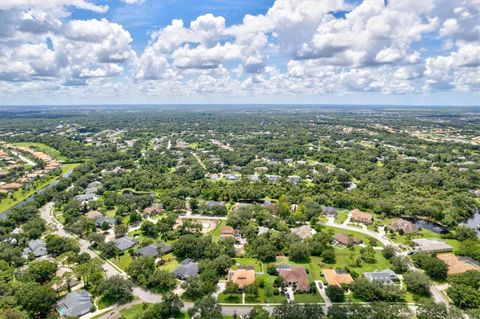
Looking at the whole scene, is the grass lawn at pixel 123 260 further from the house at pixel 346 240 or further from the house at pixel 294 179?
the house at pixel 294 179

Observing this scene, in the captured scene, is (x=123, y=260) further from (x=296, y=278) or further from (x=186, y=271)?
(x=296, y=278)

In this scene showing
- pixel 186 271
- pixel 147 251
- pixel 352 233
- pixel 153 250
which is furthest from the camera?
pixel 352 233

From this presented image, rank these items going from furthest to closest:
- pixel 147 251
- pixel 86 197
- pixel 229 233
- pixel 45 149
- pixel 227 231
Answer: pixel 45 149 → pixel 86 197 → pixel 227 231 → pixel 229 233 → pixel 147 251

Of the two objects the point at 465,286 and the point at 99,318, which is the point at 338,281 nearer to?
the point at 465,286

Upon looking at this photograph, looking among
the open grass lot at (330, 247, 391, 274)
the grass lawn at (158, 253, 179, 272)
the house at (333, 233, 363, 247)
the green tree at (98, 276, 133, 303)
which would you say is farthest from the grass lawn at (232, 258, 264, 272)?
the house at (333, 233, 363, 247)

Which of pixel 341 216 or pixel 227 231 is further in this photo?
pixel 341 216

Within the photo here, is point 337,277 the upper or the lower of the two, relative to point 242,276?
lower

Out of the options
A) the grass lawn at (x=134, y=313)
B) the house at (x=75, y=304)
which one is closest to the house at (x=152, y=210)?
the house at (x=75, y=304)

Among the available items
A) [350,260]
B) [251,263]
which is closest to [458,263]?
[350,260]
